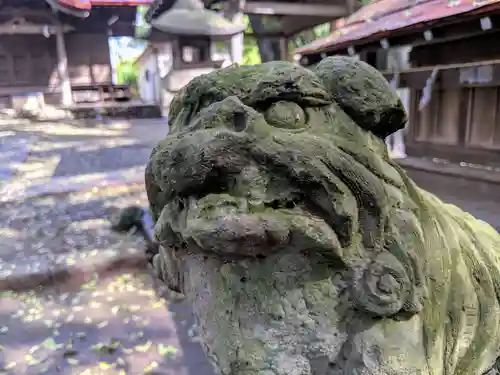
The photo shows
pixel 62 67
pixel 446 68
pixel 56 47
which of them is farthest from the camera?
pixel 56 47

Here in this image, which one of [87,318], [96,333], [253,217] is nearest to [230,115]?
[253,217]

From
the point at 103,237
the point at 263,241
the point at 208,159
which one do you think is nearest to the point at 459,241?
the point at 263,241

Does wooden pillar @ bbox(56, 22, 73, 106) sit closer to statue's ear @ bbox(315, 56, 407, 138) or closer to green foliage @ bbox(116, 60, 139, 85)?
green foliage @ bbox(116, 60, 139, 85)

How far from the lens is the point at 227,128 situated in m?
0.96

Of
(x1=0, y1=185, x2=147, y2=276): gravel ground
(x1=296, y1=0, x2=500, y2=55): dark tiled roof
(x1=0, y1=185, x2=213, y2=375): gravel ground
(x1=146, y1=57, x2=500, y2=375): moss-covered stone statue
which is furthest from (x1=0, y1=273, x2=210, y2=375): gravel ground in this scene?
(x1=296, y1=0, x2=500, y2=55): dark tiled roof

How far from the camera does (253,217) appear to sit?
903mm

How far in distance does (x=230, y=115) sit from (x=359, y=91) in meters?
0.29

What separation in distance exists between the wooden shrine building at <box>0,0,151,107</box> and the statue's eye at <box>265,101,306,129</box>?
16881mm

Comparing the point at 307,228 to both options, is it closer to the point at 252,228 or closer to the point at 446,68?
the point at 252,228

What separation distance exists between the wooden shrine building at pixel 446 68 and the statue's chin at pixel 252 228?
3.72 metres

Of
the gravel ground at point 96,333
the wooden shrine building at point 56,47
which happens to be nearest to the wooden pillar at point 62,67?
the wooden shrine building at point 56,47

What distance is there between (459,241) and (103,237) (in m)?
3.74

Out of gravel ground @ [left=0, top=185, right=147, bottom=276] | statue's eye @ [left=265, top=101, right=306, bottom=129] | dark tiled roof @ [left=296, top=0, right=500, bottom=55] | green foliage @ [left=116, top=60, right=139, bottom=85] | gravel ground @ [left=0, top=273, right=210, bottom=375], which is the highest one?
green foliage @ [left=116, top=60, right=139, bottom=85]

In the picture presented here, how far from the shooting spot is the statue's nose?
0.94 metres
